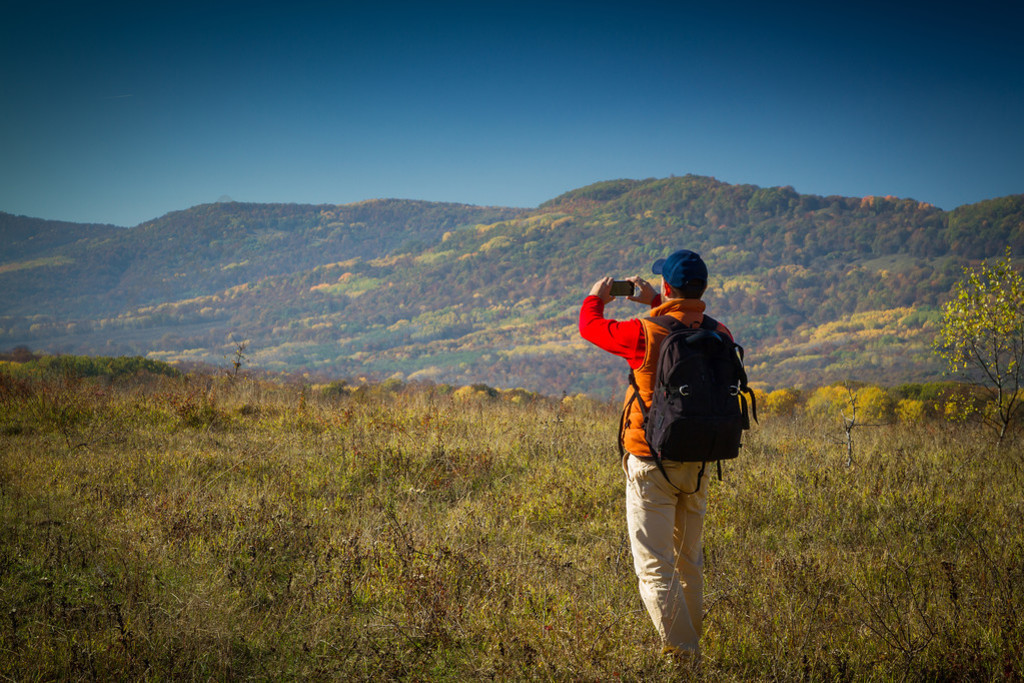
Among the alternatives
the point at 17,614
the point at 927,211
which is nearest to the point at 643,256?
the point at 927,211

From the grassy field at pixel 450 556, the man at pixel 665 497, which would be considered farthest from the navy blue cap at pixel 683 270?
the grassy field at pixel 450 556

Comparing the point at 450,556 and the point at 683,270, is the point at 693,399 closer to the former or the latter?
the point at 683,270

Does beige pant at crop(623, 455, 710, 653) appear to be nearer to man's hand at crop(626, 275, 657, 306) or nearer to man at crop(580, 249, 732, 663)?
man at crop(580, 249, 732, 663)

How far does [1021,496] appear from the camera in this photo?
5.68 metres

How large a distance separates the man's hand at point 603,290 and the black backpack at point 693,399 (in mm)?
501

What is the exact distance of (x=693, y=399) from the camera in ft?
Result: 9.00

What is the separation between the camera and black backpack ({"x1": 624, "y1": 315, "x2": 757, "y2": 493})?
2719 mm

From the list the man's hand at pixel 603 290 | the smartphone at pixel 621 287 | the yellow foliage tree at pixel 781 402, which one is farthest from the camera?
the yellow foliage tree at pixel 781 402

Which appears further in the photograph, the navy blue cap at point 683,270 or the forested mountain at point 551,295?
the forested mountain at point 551,295

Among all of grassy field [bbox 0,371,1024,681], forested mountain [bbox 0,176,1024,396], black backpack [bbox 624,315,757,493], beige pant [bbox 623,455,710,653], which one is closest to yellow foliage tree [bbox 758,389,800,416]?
grassy field [bbox 0,371,1024,681]

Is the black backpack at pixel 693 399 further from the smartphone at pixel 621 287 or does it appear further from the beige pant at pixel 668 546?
the smartphone at pixel 621 287

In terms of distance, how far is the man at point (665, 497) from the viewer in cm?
282

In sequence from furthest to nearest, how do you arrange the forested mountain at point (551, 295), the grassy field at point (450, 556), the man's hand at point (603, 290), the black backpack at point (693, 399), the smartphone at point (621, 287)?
the forested mountain at point (551, 295) → the smartphone at point (621, 287) → the man's hand at point (603, 290) → the grassy field at point (450, 556) → the black backpack at point (693, 399)

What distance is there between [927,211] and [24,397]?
675 feet
